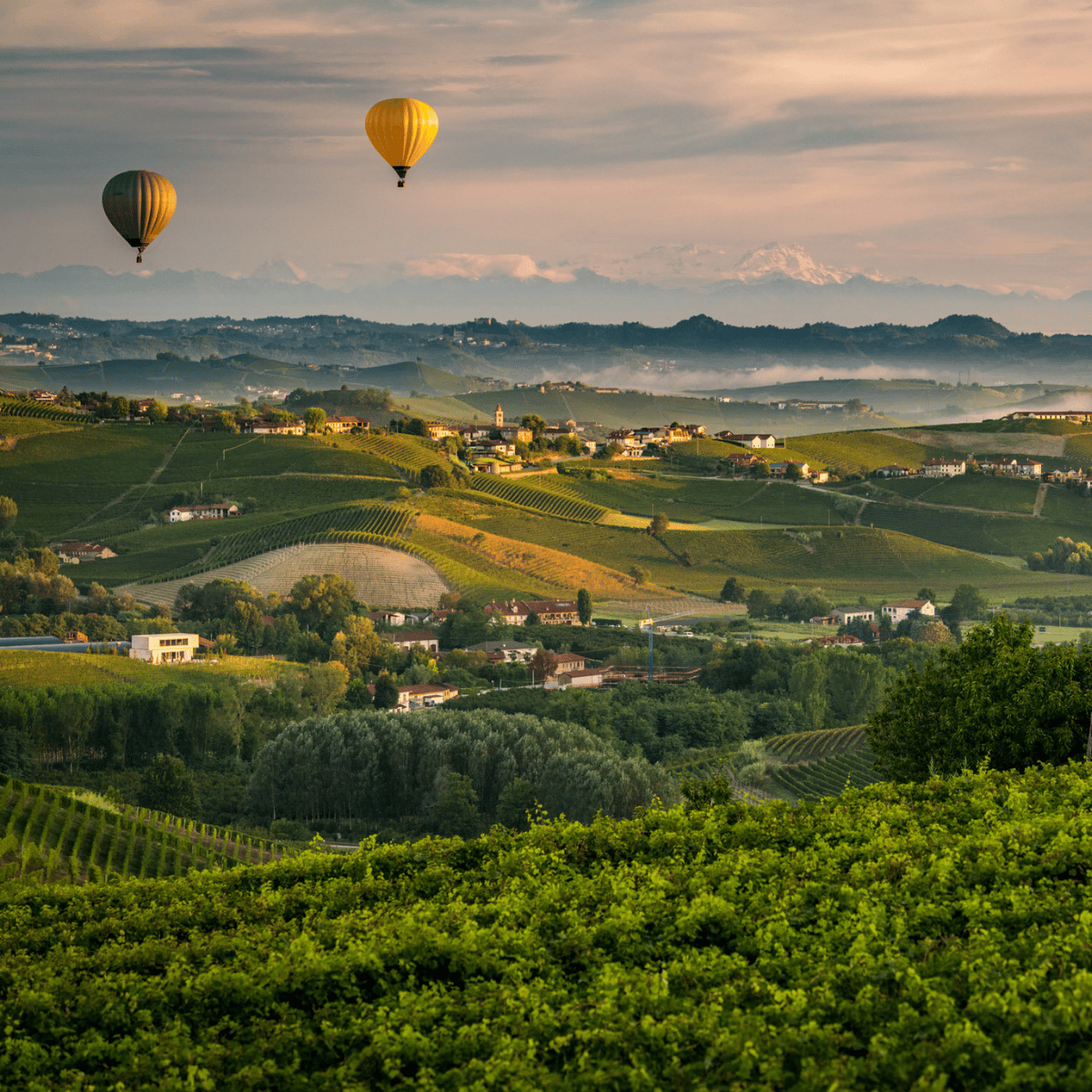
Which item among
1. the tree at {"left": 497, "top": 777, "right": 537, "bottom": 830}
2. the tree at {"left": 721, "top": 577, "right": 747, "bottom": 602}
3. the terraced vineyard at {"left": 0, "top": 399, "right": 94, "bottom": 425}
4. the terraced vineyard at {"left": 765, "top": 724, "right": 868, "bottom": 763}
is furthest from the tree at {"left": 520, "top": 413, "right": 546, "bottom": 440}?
the tree at {"left": 497, "top": 777, "right": 537, "bottom": 830}

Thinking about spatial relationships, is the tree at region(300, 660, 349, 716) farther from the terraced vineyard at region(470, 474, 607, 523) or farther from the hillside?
the terraced vineyard at region(470, 474, 607, 523)

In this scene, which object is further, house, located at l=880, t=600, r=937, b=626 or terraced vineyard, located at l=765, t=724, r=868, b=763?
house, located at l=880, t=600, r=937, b=626

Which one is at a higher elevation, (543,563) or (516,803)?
(543,563)

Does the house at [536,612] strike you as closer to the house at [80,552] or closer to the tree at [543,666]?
the tree at [543,666]

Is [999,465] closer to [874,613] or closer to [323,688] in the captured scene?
[874,613]

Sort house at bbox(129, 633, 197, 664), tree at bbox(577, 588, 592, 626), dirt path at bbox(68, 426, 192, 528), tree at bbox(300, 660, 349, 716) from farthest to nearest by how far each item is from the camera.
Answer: dirt path at bbox(68, 426, 192, 528) → tree at bbox(577, 588, 592, 626) → house at bbox(129, 633, 197, 664) → tree at bbox(300, 660, 349, 716)

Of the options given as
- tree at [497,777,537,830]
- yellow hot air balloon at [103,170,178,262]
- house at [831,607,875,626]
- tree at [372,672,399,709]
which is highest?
yellow hot air balloon at [103,170,178,262]

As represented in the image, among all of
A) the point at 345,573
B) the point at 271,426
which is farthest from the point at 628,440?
the point at 345,573
